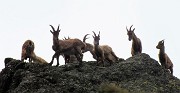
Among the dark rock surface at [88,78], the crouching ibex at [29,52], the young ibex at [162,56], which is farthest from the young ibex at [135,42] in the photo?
the crouching ibex at [29,52]

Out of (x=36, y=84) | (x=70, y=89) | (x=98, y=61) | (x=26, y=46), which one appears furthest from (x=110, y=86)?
(x=26, y=46)

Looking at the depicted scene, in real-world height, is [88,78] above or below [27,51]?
below

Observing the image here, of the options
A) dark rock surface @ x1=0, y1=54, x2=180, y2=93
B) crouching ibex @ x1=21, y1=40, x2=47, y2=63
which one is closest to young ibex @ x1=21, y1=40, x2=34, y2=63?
crouching ibex @ x1=21, y1=40, x2=47, y2=63

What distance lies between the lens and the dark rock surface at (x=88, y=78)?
80.0ft

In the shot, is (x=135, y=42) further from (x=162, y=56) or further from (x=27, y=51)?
(x=27, y=51)

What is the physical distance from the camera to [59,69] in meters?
26.7

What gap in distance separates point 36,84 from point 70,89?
1596 mm

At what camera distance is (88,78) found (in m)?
25.9

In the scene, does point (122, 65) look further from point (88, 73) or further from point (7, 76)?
point (7, 76)

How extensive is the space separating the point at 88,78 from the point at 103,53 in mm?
3545

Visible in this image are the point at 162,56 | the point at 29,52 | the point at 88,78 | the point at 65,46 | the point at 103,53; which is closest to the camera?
the point at 88,78

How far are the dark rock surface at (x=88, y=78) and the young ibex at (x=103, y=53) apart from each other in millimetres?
620

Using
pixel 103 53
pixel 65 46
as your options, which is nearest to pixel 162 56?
pixel 103 53

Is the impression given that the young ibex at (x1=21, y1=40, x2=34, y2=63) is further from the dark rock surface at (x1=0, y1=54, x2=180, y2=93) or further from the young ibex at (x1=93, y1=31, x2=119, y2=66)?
the young ibex at (x1=93, y1=31, x2=119, y2=66)
